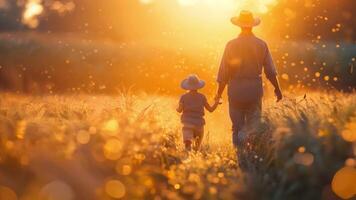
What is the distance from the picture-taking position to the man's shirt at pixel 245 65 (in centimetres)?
921

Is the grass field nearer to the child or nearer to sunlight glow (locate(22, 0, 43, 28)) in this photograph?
the child

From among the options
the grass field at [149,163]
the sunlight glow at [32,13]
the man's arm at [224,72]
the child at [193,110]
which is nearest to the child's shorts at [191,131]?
the child at [193,110]

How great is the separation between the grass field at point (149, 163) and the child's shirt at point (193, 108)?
298 centimetres

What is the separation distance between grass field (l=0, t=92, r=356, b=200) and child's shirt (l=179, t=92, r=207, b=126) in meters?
2.98

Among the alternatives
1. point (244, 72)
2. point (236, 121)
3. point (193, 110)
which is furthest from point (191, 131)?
point (244, 72)

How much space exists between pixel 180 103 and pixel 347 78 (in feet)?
51.3

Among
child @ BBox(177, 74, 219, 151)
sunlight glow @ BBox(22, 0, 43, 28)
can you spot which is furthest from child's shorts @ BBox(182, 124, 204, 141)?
sunlight glow @ BBox(22, 0, 43, 28)

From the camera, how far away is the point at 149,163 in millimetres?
6406

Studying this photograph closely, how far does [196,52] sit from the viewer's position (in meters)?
26.8

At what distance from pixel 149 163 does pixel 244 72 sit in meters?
3.21

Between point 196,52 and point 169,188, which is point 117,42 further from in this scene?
point 169,188

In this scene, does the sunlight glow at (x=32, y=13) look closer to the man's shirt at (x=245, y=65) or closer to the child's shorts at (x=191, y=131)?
the child's shorts at (x=191, y=131)

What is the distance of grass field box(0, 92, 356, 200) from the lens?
5.90 m

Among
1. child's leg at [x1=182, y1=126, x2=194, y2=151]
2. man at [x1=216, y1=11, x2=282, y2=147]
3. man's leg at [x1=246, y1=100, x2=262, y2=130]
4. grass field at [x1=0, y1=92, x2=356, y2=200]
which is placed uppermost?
man at [x1=216, y1=11, x2=282, y2=147]
